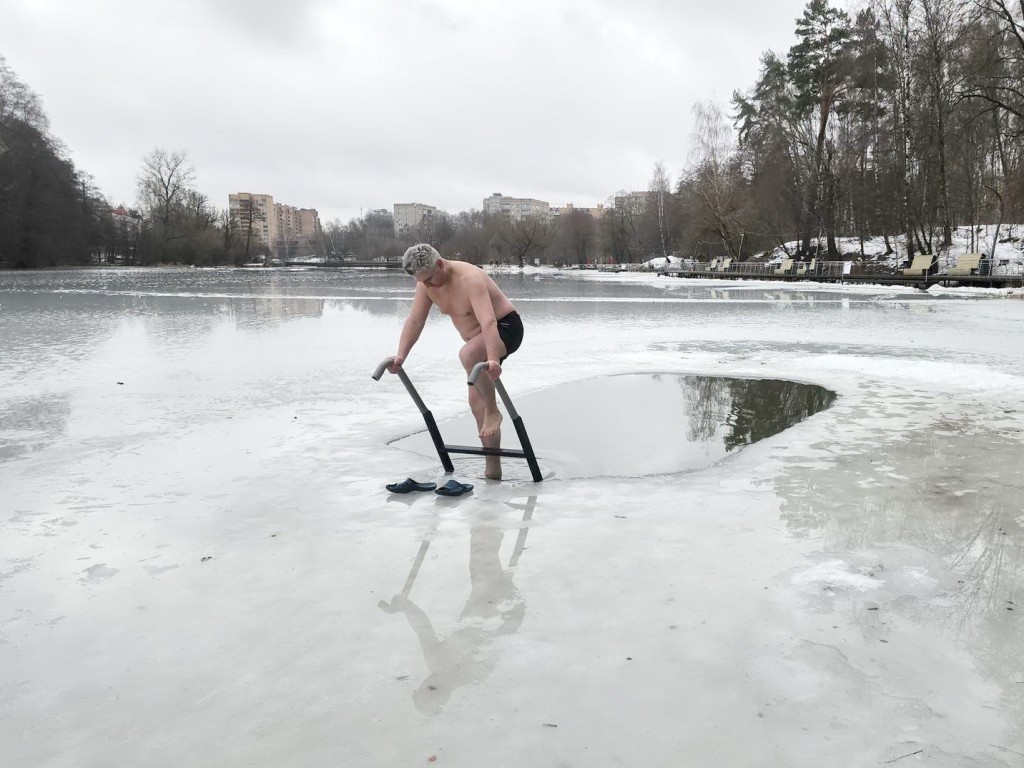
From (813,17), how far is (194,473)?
48.6 meters

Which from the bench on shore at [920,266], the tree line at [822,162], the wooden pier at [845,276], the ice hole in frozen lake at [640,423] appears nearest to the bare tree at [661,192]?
the tree line at [822,162]

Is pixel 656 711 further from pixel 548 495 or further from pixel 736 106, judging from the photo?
pixel 736 106

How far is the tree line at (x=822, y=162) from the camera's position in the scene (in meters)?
27.1

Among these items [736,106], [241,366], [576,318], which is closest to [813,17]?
[736,106]

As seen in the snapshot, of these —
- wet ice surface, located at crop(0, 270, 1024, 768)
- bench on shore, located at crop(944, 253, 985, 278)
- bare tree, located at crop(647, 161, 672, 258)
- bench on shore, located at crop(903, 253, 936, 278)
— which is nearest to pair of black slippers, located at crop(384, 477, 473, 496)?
wet ice surface, located at crop(0, 270, 1024, 768)

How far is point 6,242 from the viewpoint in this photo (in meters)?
57.3

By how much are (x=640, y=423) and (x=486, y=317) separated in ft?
7.68

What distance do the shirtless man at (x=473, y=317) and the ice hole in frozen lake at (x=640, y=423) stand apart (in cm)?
46

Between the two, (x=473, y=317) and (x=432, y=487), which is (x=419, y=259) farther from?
(x=432, y=487)

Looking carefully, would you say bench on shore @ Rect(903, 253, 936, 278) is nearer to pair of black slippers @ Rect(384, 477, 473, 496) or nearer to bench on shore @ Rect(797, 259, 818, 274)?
bench on shore @ Rect(797, 259, 818, 274)

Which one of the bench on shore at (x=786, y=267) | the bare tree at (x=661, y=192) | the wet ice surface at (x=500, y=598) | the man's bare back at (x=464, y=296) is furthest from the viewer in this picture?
the bare tree at (x=661, y=192)

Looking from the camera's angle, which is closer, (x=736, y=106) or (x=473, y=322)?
(x=473, y=322)

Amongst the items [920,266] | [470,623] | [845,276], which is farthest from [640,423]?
[845,276]

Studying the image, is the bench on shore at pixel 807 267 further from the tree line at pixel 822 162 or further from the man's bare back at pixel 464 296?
the man's bare back at pixel 464 296
